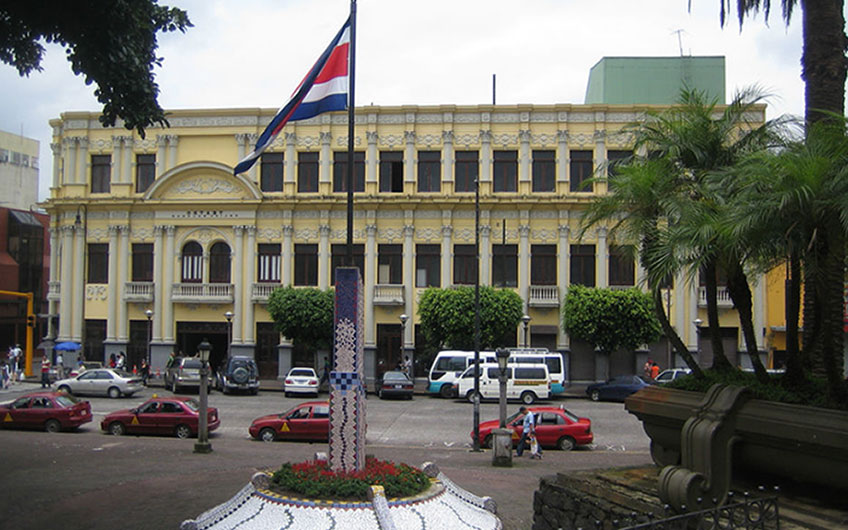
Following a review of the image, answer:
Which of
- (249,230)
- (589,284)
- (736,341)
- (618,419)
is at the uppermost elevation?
(249,230)

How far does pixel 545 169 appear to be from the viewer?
44.0 m

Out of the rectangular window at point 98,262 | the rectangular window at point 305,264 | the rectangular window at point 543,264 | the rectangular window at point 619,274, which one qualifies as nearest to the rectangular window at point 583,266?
the rectangular window at point 619,274

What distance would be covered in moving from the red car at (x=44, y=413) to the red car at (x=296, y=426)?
247 inches

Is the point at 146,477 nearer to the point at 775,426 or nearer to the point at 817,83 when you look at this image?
the point at 775,426

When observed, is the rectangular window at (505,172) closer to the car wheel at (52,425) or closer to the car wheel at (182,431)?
the car wheel at (182,431)

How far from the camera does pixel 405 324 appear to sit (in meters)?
42.8

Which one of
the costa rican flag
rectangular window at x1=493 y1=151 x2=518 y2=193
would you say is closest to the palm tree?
the costa rican flag

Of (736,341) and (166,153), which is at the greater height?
(166,153)

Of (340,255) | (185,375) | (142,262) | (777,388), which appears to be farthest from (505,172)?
(777,388)

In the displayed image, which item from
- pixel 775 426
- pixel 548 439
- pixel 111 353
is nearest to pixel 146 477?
pixel 548 439

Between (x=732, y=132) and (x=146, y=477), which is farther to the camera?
(x=146, y=477)

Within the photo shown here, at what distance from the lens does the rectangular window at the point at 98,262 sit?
45750mm

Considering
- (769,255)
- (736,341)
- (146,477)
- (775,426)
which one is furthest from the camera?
(736,341)

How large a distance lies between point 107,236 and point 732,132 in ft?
129
